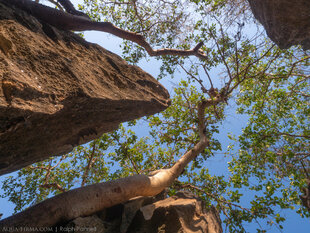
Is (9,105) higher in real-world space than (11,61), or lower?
lower

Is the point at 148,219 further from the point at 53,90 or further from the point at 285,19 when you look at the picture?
A: the point at 285,19

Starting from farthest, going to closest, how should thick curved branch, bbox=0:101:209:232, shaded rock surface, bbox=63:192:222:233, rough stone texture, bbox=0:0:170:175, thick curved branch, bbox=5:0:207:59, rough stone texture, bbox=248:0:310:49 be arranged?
1. rough stone texture, bbox=248:0:310:49
2. shaded rock surface, bbox=63:192:222:233
3. thick curved branch, bbox=5:0:207:59
4. thick curved branch, bbox=0:101:209:232
5. rough stone texture, bbox=0:0:170:175

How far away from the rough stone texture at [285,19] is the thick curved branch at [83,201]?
235 inches

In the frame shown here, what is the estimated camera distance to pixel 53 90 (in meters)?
2.56

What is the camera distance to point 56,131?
343 centimetres

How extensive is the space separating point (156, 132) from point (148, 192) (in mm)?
4509

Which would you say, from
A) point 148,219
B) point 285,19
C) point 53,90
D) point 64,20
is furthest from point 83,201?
point 285,19

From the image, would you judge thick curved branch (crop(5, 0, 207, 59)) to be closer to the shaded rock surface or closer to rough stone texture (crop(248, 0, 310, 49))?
rough stone texture (crop(248, 0, 310, 49))

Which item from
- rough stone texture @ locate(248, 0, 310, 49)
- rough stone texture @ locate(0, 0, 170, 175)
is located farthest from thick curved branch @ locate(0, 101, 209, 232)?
rough stone texture @ locate(248, 0, 310, 49)

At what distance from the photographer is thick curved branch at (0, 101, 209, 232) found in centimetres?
314

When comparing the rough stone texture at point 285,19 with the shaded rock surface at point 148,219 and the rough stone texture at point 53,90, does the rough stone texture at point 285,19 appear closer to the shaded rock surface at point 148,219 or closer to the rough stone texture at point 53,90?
the rough stone texture at point 53,90

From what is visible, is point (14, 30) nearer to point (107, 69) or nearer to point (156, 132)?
point (107, 69)

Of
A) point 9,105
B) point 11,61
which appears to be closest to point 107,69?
point 11,61

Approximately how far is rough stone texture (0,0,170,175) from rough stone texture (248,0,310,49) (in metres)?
4.31
